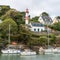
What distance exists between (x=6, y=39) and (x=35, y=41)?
7356mm

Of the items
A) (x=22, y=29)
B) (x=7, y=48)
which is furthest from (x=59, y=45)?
(x=7, y=48)

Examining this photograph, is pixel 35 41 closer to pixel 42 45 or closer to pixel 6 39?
pixel 42 45

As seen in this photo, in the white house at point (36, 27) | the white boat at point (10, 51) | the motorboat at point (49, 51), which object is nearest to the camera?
the white boat at point (10, 51)

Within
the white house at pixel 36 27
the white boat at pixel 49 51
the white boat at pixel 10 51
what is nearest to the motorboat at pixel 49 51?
the white boat at pixel 49 51

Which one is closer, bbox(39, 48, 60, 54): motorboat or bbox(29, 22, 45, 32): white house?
bbox(39, 48, 60, 54): motorboat

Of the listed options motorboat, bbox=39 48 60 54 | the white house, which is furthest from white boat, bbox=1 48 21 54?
the white house

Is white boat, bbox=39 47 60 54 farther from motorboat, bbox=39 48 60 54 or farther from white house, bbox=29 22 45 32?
white house, bbox=29 22 45 32

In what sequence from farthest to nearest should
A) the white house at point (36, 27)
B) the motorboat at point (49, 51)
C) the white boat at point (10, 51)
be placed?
the white house at point (36, 27)
the motorboat at point (49, 51)
the white boat at point (10, 51)

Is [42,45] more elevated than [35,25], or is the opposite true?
[35,25]

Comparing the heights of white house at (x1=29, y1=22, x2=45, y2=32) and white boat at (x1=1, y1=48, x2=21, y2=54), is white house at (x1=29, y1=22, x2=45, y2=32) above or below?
above

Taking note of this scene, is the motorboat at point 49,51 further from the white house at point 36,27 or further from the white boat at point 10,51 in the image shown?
the white house at point 36,27

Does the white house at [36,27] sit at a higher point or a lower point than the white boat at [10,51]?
higher

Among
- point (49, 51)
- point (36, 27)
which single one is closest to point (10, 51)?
point (49, 51)

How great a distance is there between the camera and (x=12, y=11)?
83.2 meters
